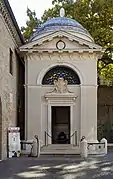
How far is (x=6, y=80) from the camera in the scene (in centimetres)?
2006

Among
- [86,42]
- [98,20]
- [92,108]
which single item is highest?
[98,20]

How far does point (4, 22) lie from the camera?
64.2 feet

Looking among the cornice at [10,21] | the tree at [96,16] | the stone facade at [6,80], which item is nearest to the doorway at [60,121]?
the stone facade at [6,80]

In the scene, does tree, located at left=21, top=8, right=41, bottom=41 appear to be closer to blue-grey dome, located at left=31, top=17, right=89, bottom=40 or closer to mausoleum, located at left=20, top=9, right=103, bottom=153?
blue-grey dome, located at left=31, top=17, right=89, bottom=40

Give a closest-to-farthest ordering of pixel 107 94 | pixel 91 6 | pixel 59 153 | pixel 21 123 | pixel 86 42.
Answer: pixel 59 153, pixel 86 42, pixel 21 123, pixel 91 6, pixel 107 94

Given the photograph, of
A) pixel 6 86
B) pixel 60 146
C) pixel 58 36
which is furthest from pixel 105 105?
pixel 6 86

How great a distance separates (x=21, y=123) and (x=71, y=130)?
352 centimetres

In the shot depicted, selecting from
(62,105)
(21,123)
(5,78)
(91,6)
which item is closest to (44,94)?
(62,105)

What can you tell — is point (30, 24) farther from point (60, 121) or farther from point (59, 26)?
point (60, 121)

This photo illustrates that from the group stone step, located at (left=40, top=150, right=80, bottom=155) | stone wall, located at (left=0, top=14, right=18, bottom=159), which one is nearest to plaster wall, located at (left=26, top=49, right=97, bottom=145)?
stone step, located at (left=40, top=150, right=80, bottom=155)

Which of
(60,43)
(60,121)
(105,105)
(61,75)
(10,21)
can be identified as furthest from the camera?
(105,105)

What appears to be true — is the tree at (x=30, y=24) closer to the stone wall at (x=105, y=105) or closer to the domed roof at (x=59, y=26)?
the stone wall at (x=105, y=105)

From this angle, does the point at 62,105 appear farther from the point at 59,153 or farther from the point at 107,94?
the point at 107,94

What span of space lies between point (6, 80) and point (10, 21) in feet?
10.5
